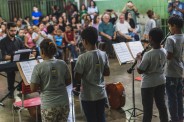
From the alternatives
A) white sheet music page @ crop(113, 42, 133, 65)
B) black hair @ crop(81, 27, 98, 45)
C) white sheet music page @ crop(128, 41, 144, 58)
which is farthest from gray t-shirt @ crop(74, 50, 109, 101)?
white sheet music page @ crop(128, 41, 144, 58)

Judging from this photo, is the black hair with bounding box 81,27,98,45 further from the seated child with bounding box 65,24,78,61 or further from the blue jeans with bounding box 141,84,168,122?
the seated child with bounding box 65,24,78,61

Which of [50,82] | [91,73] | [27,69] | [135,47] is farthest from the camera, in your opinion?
[135,47]

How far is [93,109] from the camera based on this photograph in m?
3.56

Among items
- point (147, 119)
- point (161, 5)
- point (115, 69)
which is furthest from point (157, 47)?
point (161, 5)

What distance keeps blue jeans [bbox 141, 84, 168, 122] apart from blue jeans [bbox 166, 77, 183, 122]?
36 cm

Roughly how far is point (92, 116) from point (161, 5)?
33.0ft

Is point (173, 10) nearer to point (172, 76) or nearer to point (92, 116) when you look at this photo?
point (172, 76)

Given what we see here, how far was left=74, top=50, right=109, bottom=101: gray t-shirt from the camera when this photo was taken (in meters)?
3.46

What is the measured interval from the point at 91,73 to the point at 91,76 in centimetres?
3

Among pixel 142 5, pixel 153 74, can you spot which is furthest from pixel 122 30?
pixel 153 74

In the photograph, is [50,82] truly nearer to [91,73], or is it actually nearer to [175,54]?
[91,73]

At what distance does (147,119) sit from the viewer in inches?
163

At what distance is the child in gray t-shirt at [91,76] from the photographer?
3457 millimetres

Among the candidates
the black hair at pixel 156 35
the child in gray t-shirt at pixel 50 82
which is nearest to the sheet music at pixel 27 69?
the child in gray t-shirt at pixel 50 82
